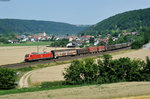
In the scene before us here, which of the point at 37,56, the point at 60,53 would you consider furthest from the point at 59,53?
the point at 37,56

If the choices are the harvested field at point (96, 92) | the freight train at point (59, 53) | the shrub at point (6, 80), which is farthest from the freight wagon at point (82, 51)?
the harvested field at point (96, 92)

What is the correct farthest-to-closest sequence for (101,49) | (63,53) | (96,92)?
(101,49), (63,53), (96,92)

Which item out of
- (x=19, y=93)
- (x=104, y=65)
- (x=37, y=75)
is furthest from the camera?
(x=37, y=75)

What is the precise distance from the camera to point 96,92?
97.9 feet

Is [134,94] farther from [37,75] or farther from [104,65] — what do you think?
[37,75]

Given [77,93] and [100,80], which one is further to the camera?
[100,80]

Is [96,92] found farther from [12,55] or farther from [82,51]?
[12,55]

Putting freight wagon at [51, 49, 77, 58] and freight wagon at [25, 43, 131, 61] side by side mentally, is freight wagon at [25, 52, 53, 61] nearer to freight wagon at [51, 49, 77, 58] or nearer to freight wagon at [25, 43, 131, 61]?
freight wagon at [25, 43, 131, 61]

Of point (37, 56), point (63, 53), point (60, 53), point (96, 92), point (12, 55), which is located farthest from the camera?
point (12, 55)

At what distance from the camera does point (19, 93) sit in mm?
28766

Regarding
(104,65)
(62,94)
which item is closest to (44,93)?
(62,94)

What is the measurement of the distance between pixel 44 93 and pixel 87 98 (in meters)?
Answer: 6.51

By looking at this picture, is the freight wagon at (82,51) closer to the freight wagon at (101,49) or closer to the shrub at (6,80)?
the freight wagon at (101,49)

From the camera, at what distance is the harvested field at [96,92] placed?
28359 mm
